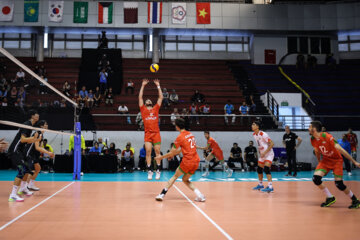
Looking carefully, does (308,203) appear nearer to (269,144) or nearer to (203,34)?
(269,144)

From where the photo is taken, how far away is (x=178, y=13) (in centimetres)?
2648

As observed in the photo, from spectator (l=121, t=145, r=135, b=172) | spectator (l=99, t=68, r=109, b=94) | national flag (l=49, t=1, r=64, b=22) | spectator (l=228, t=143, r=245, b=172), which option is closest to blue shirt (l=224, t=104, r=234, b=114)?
spectator (l=228, t=143, r=245, b=172)

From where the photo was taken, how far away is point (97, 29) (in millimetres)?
26984

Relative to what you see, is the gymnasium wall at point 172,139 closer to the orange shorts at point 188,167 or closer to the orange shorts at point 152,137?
the orange shorts at point 152,137

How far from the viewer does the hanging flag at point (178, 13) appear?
26406 millimetres

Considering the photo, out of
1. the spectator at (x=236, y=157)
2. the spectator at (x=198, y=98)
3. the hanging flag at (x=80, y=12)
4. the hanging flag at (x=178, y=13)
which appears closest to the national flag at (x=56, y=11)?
the hanging flag at (x=80, y=12)

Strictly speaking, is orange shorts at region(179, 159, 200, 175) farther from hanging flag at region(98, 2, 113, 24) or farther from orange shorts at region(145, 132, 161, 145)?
hanging flag at region(98, 2, 113, 24)

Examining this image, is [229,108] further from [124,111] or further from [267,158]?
[267,158]

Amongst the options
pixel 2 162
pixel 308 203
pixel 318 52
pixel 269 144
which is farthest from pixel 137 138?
pixel 318 52

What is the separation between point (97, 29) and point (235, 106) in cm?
1307

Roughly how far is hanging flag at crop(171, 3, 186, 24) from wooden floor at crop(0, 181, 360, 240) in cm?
2147

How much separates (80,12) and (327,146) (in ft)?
79.3

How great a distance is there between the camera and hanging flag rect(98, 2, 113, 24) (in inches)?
1031

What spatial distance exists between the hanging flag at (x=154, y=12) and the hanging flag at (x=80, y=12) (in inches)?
193
